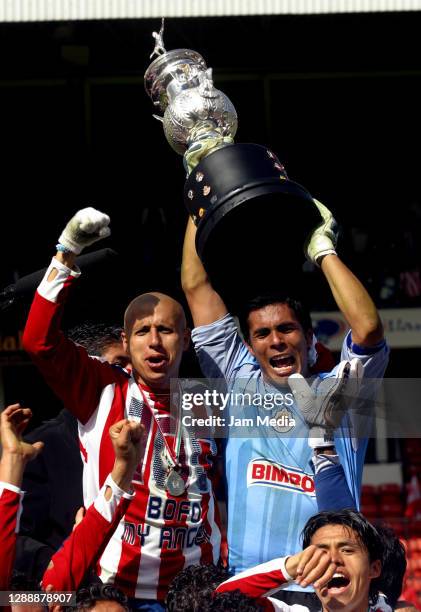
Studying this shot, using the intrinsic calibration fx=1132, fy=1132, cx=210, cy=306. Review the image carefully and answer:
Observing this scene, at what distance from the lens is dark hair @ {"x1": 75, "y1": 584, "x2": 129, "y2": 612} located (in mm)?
3064

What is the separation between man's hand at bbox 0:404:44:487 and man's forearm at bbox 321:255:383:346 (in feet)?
3.12

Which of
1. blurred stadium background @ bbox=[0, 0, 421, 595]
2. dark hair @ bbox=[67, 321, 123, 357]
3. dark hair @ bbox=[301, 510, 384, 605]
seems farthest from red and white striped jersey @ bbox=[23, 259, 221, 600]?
blurred stadium background @ bbox=[0, 0, 421, 595]

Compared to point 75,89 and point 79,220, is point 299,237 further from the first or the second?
point 75,89

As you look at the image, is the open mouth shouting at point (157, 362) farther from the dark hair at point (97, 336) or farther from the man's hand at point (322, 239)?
the dark hair at point (97, 336)

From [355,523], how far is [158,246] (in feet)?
22.0

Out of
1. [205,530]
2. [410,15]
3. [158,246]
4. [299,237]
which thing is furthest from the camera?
[158,246]

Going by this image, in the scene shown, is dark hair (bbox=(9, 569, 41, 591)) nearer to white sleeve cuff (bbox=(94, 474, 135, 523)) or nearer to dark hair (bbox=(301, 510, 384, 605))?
white sleeve cuff (bbox=(94, 474, 135, 523))

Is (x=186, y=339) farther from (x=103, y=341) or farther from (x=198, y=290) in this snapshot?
(x=103, y=341)

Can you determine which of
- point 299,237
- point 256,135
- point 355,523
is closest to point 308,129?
point 256,135

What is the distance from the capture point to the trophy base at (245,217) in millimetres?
3307

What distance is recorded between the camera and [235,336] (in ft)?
12.1

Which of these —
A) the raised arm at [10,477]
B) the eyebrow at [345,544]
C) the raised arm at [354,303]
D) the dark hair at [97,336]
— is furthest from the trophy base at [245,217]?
the eyebrow at [345,544]

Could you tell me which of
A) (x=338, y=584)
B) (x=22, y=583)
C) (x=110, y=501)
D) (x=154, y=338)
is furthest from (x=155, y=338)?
(x=338, y=584)

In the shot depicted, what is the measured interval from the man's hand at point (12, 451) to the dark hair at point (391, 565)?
0.98 m
